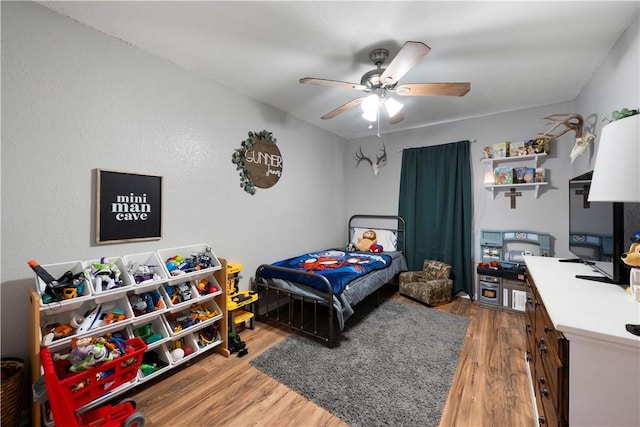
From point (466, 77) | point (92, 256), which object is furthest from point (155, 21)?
point (466, 77)

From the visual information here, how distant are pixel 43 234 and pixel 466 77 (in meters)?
3.53

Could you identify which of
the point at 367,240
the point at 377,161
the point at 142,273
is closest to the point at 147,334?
the point at 142,273

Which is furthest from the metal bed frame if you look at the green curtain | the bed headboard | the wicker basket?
the wicker basket

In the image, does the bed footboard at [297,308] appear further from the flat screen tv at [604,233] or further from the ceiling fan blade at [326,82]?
the flat screen tv at [604,233]

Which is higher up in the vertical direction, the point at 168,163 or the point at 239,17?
the point at 239,17

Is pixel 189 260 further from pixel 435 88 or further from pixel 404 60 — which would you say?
pixel 435 88

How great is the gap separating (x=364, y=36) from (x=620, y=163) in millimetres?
1616

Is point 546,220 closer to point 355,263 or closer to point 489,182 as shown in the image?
point 489,182

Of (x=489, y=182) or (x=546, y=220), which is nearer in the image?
(x=546, y=220)

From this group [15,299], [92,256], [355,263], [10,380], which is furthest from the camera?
[355,263]

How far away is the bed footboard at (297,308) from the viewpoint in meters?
2.35

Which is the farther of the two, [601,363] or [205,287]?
[205,287]

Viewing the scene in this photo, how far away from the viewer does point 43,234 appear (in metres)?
1.63

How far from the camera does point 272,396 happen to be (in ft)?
5.83
